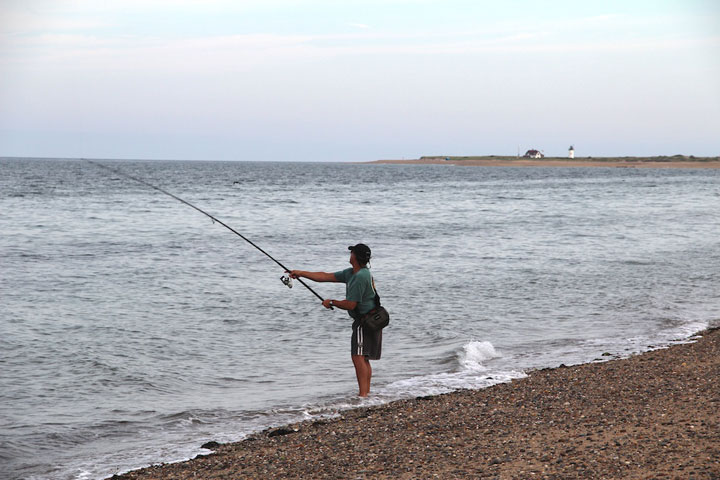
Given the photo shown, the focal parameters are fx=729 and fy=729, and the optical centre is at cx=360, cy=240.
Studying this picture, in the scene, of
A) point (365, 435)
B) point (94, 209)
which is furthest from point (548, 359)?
point (94, 209)

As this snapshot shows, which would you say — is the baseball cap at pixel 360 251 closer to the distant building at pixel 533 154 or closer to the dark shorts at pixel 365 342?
the dark shorts at pixel 365 342

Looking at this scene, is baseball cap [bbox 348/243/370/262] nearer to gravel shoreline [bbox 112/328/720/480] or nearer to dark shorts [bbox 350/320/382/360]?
dark shorts [bbox 350/320/382/360]

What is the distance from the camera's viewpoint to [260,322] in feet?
39.5

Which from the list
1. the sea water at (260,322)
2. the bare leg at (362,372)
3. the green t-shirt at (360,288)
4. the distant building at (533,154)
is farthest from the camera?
the distant building at (533,154)

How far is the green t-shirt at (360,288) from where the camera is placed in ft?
23.7

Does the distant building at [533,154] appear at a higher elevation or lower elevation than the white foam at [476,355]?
higher

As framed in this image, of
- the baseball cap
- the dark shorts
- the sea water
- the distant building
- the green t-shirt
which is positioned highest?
the distant building

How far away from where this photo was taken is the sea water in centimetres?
735

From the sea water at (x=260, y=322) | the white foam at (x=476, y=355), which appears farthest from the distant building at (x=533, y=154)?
the white foam at (x=476, y=355)

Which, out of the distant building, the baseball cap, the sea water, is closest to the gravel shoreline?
the sea water

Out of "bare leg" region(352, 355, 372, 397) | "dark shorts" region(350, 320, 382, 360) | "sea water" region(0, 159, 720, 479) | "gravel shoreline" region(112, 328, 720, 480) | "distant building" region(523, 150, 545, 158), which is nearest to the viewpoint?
"gravel shoreline" region(112, 328, 720, 480)

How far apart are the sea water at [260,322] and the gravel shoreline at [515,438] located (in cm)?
73

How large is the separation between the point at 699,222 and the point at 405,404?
29.2 metres

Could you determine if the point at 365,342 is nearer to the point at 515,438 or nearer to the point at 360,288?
the point at 360,288
